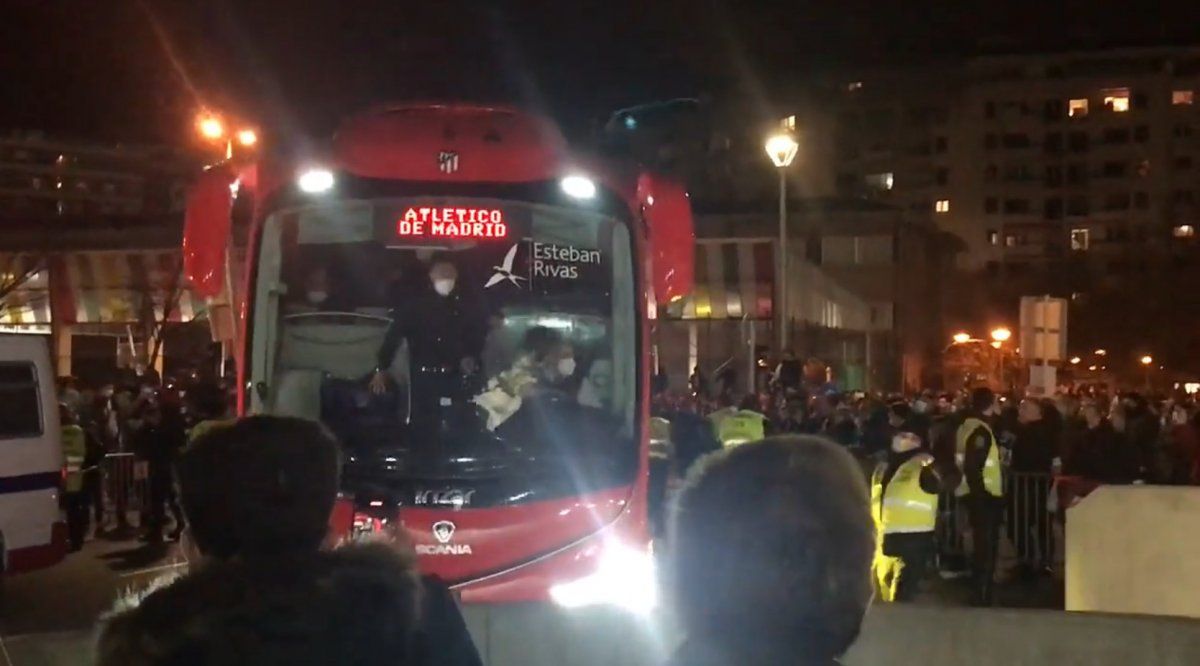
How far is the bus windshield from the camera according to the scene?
799 centimetres

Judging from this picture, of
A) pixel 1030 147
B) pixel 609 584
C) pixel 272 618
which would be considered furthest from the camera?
pixel 1030 147

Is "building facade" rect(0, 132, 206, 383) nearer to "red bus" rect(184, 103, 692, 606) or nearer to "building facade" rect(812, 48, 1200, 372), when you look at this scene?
"red bus" rect(184, 103, 692, 606)

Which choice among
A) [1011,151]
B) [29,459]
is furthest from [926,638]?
[1011,151]

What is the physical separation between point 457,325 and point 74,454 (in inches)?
390

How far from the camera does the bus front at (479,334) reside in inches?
310

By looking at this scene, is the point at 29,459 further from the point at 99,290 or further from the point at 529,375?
the point at 99,290

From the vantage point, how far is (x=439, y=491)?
25.2 feet

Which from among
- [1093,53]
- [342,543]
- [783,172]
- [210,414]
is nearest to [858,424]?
[783,172]

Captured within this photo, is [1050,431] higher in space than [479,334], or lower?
lower

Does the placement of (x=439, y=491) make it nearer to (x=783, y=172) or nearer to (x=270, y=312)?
(x=270, y=312)

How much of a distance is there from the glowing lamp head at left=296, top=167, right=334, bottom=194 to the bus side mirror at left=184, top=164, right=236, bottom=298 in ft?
1.80

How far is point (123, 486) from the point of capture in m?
19.3

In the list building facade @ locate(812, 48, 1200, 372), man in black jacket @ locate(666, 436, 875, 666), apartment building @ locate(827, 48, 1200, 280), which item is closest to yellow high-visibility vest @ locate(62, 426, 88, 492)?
man in black jacket @ locate(666, 436, 875, 666)

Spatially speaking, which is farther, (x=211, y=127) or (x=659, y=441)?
(x=211, y=127)
